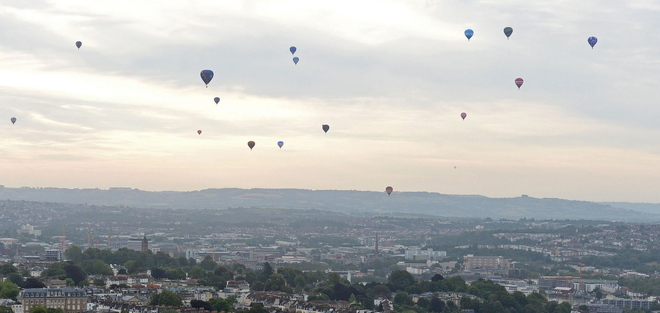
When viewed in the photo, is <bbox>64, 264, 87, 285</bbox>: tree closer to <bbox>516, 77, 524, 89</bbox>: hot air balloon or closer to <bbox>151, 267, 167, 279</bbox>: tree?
<bbox>151, 267, 167, 279</bbox>: tree

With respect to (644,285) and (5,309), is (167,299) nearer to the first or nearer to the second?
(5,309)

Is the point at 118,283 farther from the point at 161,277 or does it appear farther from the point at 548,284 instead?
the point at 548,284

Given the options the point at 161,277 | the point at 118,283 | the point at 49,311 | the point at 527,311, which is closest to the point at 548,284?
the point at 527,311

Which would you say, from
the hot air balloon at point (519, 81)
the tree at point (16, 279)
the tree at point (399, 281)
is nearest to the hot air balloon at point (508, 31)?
the hot air balloon at point (519, 81)


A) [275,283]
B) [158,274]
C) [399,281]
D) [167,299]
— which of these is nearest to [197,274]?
[158,274]

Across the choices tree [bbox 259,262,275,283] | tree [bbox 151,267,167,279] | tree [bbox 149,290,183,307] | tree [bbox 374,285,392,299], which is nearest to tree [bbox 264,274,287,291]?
tree [bbox 259,262,275,283]

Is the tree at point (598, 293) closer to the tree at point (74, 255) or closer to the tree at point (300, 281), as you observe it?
the tree at point (300, 281)
